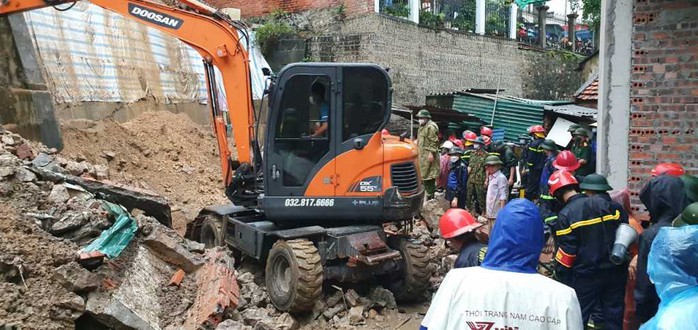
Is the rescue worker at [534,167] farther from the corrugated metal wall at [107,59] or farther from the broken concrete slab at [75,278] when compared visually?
the corrugated metal wall at [107,59]

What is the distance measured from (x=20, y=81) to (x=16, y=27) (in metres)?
1.01

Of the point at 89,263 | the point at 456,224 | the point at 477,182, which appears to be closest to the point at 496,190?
the point at 477,182

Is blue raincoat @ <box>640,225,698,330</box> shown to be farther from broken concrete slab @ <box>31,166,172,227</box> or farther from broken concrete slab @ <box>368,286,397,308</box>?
broken concrete slab @ <box>31,166,172,227</box>

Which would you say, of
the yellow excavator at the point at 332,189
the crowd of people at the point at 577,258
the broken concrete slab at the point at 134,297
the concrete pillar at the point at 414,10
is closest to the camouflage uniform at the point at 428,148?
the crowd of people at the point at 577,258

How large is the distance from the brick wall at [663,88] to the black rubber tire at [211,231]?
193 inches

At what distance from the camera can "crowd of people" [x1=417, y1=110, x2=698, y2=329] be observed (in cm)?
219

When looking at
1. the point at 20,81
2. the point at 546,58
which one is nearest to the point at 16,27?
the point at 20,81

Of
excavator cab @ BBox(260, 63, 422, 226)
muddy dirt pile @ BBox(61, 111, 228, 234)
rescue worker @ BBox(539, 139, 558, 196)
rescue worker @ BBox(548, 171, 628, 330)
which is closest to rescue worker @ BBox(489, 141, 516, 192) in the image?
rescue worker @ BBox(539, 139, 558, 196)

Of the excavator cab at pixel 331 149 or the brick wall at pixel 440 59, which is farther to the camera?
the brick wall at pixel 440 59

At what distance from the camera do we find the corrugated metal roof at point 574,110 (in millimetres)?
13227

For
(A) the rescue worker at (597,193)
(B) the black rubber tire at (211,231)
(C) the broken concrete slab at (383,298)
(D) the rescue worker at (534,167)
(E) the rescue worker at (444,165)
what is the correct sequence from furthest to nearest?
(E) the rescue worker at (444,165) → (D) the rescue worker at (534,167) → (B) the black rubber tire at (211,231) → (C) the broken concrete slab at (383,298) → (A) the rescue worker at (597,193)

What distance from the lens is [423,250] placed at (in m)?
6.53

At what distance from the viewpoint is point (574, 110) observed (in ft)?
46.5

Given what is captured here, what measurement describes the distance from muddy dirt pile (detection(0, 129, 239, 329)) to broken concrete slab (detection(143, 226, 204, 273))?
0.03 feet
